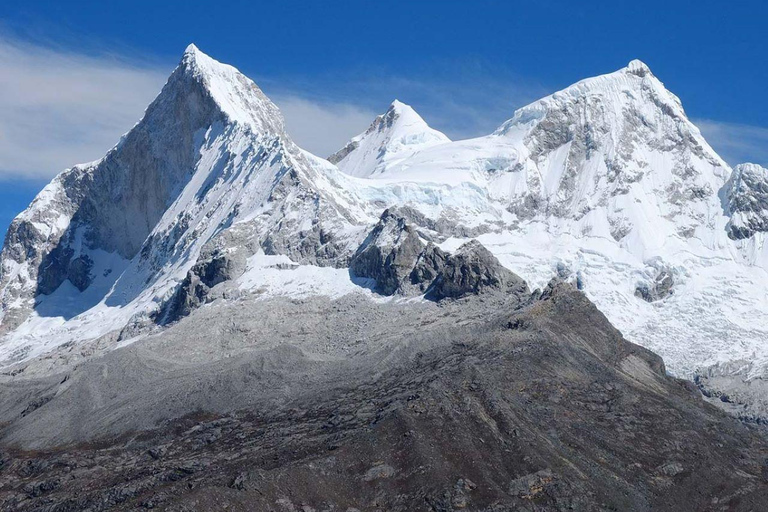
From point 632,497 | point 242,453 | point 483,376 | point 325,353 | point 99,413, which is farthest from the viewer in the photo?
point 325,353

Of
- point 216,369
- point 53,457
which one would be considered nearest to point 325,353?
point 216,369

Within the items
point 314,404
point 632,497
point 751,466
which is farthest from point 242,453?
point 751,466

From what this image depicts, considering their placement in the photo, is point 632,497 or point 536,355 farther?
point 536,355

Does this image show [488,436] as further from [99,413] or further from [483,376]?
[99,413]

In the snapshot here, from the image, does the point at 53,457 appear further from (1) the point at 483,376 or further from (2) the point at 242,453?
(1) the point at 483,376

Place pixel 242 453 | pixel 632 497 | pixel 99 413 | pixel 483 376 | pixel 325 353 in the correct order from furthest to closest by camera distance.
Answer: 1. pixel 325 353
2. pixel 99 413
3. pixel 483 376
4. pixel 242 453
5. pixel 632 497

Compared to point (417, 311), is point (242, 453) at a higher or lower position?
lower
